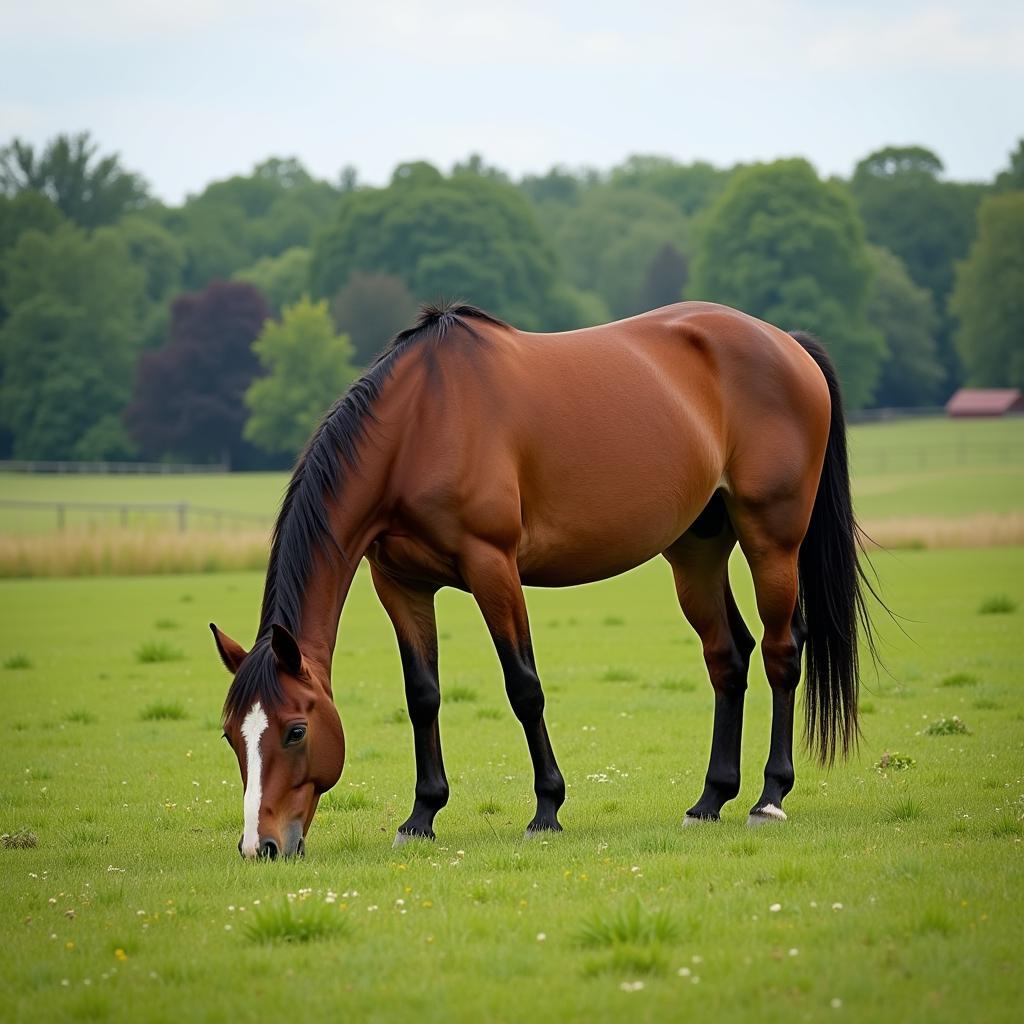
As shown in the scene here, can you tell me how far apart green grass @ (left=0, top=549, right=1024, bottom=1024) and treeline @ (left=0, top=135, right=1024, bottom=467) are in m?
70.6

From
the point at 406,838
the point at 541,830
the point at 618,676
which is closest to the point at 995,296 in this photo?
the point at 618,676

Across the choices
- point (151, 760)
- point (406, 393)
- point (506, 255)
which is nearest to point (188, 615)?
point (151, 760)

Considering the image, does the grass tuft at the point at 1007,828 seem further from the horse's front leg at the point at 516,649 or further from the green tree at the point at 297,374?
the green tree at the point at 297,374

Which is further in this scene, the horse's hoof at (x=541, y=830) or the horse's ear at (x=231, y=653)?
the horse's hoof at (x=541, y=830)

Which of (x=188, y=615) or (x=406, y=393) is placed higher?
(x=406, y=393)

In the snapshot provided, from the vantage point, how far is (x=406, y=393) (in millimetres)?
8203

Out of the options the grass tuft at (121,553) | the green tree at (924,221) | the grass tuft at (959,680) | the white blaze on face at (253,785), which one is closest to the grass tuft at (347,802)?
the white blaze on face at (253,785)

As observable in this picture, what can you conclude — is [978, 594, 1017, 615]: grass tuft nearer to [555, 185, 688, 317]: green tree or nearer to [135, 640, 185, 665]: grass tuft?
[135, 640, 185, 665]: grass tuft

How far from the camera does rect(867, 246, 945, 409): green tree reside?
318 feet

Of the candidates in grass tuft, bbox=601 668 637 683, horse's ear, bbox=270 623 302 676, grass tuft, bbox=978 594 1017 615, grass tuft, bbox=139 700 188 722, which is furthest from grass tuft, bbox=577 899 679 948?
grass tuft, bbox=978 594 1017 615

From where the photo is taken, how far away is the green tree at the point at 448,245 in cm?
9475

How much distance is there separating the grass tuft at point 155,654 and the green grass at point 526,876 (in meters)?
3.82

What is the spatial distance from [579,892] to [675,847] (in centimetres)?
117

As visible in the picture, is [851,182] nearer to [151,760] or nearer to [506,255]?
[506,255]
